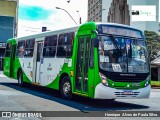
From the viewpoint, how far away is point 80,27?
1369 cm

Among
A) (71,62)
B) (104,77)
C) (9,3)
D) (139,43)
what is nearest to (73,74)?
(71,62)

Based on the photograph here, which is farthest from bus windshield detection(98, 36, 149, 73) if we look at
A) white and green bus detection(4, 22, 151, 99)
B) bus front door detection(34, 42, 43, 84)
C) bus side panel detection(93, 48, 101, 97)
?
bus front door detection(34, 42, 43, 84)

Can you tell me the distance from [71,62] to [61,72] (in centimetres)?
111

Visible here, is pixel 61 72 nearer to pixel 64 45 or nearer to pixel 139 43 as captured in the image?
pixel 64 45

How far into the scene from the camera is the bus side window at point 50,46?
1580cm

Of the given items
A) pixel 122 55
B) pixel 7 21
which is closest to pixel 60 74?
pixel 122 55

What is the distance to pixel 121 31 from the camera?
1306cm

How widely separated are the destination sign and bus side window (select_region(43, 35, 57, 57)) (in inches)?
146

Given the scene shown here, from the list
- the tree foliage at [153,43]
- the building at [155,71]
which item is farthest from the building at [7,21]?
the building at [155,71]

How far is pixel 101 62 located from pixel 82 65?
1.15m

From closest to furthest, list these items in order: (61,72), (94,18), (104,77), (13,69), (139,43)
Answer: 1. (104,77)
2. (139,43)
3. (61,72)
4. (13,69)
5. (94,18)

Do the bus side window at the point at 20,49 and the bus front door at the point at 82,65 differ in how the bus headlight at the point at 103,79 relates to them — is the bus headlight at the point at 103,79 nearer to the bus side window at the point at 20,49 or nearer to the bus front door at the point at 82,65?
the bus front door at the point at 82,65

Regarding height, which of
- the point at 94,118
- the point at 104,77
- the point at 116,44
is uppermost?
the point at 116,44

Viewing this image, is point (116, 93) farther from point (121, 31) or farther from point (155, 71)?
point (155, 71)
